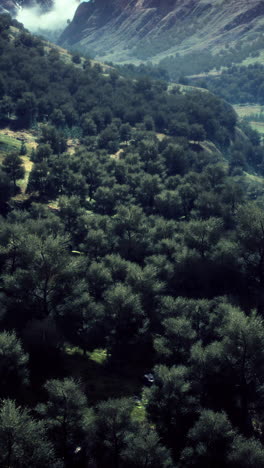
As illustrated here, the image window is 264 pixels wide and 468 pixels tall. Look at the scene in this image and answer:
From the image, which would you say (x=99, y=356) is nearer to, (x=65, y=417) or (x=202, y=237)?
(x=65, y=417)

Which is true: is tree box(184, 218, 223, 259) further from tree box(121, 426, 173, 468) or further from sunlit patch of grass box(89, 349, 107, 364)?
tree box(121, 426, 173, 468)

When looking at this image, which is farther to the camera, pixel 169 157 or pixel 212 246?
pixel 169 157

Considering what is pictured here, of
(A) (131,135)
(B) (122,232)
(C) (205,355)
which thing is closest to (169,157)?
(A) (131,135)

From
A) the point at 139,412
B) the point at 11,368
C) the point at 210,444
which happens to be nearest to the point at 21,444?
the point at 11,368

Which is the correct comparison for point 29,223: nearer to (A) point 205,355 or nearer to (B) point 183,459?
(A) point 205,355

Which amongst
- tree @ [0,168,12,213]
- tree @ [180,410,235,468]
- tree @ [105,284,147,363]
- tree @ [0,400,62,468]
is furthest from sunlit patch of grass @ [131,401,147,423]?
tree @ [0,168,12,213]

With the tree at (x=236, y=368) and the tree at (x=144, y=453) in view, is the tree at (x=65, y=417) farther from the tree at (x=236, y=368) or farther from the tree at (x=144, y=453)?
the tree at (x=236, y=368)
